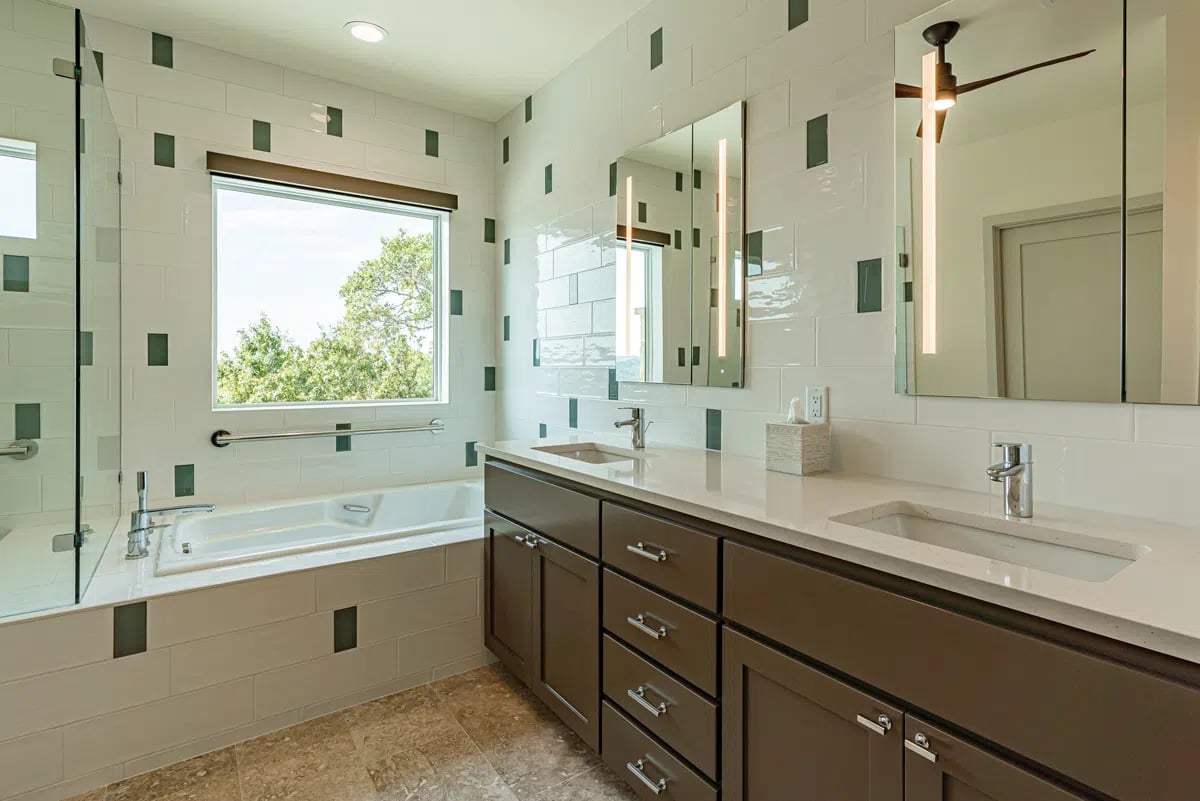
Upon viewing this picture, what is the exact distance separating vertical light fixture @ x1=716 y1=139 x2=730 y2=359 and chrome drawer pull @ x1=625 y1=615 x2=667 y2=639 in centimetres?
93

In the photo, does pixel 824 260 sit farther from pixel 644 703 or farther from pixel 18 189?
pixel 18 189

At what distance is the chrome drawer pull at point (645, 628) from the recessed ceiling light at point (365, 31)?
249 cm

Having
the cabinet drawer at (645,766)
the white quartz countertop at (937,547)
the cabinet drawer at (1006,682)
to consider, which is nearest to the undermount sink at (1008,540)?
the white quartz countertop at (937,547)

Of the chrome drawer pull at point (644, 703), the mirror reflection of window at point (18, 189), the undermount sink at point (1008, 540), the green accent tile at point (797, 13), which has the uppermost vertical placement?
the green accent tile at point (797, 13)

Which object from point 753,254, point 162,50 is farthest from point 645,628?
point 162,50

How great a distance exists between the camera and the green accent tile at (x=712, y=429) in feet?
6.87

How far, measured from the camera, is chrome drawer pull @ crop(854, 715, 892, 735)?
953mm

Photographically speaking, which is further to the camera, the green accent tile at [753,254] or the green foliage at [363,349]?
the green foliage at [363,349]

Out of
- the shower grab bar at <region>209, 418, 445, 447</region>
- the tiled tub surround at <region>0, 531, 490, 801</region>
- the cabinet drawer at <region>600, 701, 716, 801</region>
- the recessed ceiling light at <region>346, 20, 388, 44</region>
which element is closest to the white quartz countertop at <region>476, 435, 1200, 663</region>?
the cabinet drawer at <region>600, 701, 716, 801</region>

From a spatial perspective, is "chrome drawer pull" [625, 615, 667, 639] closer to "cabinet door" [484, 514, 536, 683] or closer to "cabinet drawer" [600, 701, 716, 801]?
"cabinet drawer" [600, 701, 716, 801]

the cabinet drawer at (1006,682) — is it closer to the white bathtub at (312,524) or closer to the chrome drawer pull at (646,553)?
the chrome drawer pull at (646,553)

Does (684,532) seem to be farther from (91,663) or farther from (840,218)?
(91,663)

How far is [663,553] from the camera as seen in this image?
141 centimetres

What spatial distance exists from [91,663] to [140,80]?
7.47 ft
